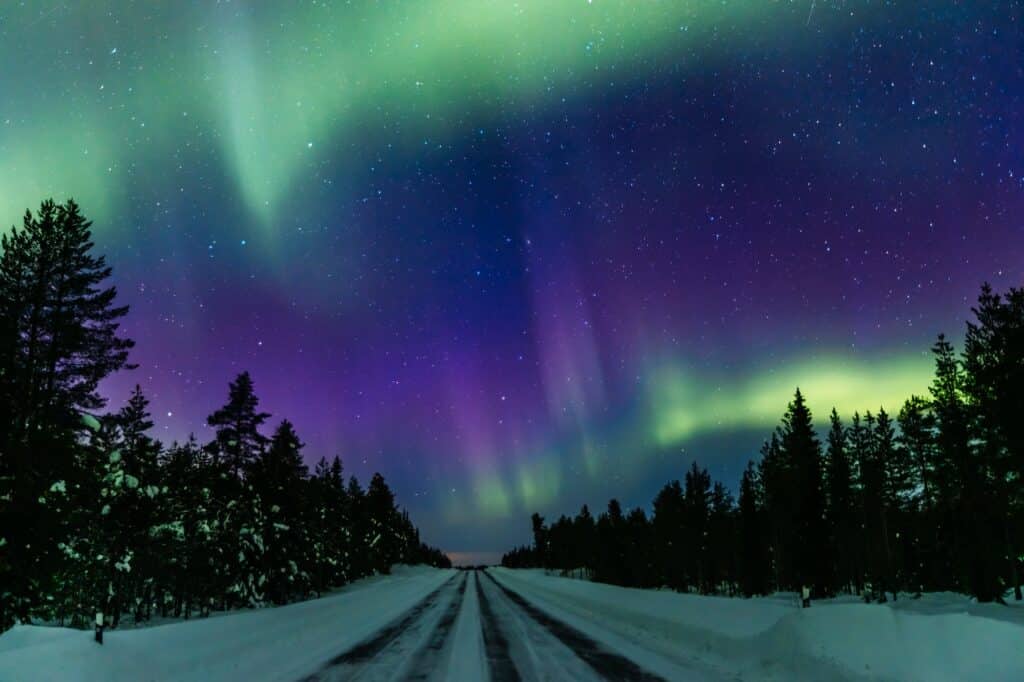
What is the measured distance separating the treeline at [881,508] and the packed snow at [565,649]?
214 inches

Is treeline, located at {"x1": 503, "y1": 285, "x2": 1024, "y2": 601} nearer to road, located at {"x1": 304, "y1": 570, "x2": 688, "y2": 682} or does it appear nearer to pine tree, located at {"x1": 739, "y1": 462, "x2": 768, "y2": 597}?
pine tree, located at {"x1": 739, "y1": 462, "x2": 768, "y2": 597}

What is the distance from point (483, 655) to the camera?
507 inches

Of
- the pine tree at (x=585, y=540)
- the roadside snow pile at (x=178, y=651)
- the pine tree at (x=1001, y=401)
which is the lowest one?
the pine tree at (x=585, y=540)

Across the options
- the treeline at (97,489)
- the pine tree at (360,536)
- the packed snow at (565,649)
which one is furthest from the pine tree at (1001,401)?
the pine tree at (360,536)

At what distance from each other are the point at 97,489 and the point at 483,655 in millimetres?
18835

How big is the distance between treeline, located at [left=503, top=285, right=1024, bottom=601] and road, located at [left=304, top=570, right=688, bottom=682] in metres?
7.34

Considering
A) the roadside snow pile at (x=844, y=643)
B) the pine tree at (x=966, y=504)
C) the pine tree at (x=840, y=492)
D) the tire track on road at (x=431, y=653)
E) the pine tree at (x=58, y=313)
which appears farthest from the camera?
the pine tree at (x=840, y=492)

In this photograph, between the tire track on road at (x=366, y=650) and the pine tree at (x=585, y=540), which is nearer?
the tire track on road at (x=366, y=650)

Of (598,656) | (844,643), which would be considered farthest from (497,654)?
(844,643)

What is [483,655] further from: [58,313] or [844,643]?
[58,313]

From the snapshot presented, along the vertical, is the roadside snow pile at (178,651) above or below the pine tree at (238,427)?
below

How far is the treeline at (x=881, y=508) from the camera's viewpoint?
33.1 m

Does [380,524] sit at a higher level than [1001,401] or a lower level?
lower

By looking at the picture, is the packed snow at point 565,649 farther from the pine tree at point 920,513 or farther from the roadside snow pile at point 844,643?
the pine tree at point 920,513
